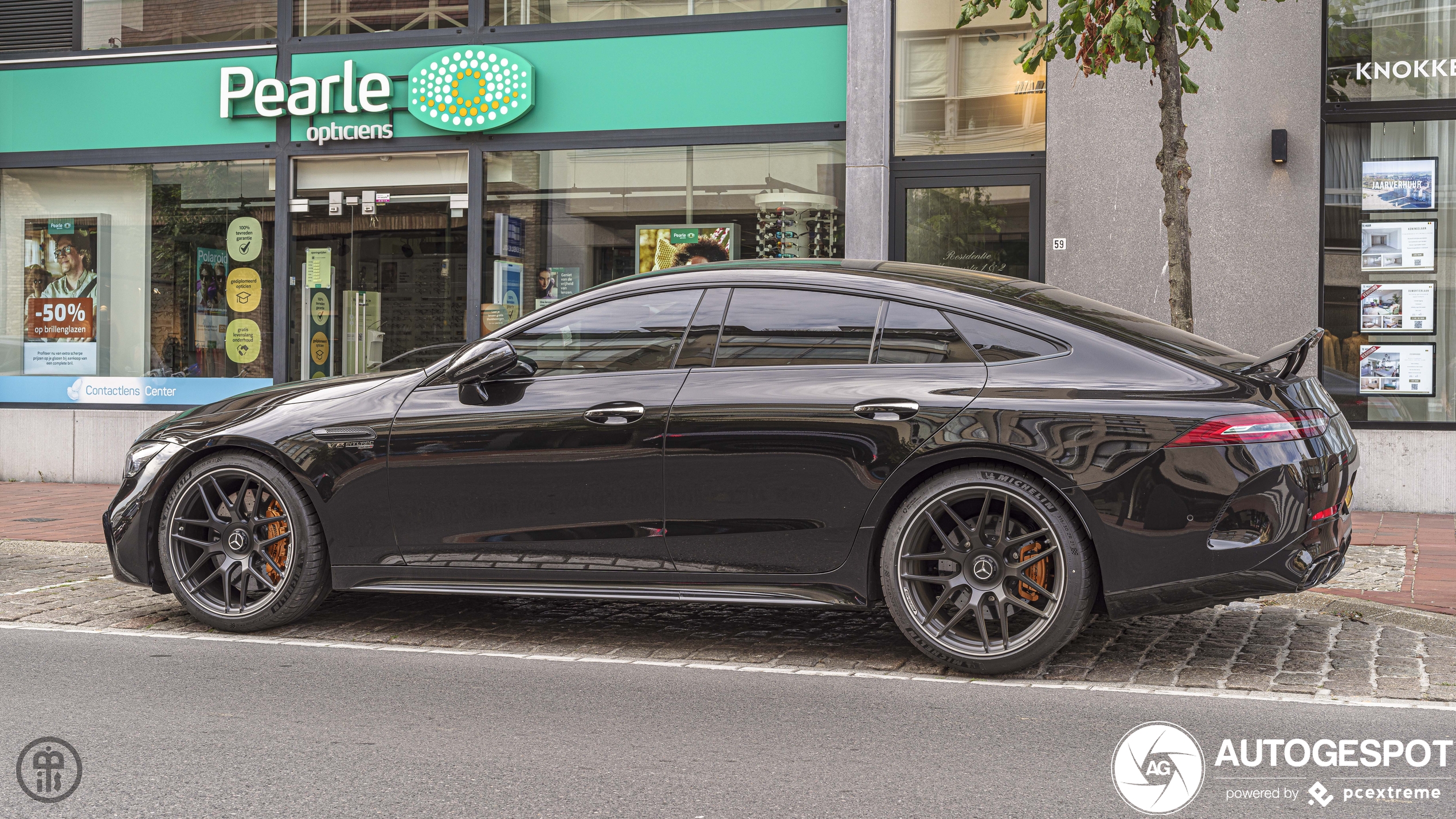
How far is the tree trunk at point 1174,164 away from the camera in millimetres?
7191

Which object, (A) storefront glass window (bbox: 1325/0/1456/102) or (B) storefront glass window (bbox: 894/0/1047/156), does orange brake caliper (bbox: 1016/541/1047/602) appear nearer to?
(B) storefront glass window (bbox: 894/0/1047/156)

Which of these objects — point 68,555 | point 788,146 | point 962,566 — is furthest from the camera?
point 788,146

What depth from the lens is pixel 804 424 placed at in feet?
A: 16.4

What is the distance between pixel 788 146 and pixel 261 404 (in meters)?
6.47

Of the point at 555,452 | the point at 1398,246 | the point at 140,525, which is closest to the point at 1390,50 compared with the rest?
the point at 1398,246

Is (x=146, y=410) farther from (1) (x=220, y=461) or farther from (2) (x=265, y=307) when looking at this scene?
(1) (x=220, y=461)

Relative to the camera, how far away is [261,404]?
18.9 ft

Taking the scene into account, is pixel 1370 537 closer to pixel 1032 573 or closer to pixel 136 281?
pixel 1032 573

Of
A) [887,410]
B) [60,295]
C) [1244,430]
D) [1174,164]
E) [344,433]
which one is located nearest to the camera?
[1244,430]

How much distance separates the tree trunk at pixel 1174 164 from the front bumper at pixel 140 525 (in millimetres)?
5189

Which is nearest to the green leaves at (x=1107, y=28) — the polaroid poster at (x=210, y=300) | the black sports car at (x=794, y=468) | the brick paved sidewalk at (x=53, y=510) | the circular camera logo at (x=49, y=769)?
the black sports car at (x=794, y=468)

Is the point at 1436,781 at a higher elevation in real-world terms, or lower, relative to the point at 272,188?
lower

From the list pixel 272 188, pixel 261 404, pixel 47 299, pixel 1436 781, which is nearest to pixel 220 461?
pixel 261 404

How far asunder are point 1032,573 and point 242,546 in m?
3.30
